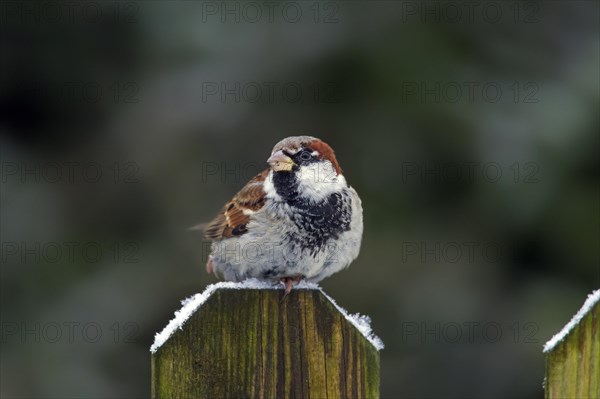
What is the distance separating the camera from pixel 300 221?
2.42 meters

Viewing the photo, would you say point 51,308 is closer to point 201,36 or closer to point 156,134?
point 156,134

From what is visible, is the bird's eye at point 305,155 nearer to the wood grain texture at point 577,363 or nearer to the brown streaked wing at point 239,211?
the brown streaked wing at point 239,211

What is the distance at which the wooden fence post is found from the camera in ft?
4.38

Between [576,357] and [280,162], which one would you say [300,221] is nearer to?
[280,162]

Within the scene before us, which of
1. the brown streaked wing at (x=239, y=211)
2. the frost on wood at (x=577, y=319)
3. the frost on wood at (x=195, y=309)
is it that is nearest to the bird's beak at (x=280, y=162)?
the brown streaked wing at (x=239, y=211)

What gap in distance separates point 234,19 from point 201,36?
7.0 inches

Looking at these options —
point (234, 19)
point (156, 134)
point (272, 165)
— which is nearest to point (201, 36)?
point (234, 19)

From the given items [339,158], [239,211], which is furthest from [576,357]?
[339,158]

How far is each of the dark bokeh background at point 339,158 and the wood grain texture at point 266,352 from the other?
2206 millimetres

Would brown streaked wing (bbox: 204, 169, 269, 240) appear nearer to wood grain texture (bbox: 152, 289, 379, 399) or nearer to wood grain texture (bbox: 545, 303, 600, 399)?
wood grain texture (bbox: 152, 289, 379, 399)

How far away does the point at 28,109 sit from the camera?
4.03 meters

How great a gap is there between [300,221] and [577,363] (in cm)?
118

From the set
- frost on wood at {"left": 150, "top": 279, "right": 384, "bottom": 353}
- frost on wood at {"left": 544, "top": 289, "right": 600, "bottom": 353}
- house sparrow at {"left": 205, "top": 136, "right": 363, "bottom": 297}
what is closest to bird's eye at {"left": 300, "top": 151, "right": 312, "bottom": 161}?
house sparrow at {"left": 205, "top": 136, "right": 363, "bottom": 297}

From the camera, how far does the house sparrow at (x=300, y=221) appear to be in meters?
2.39
